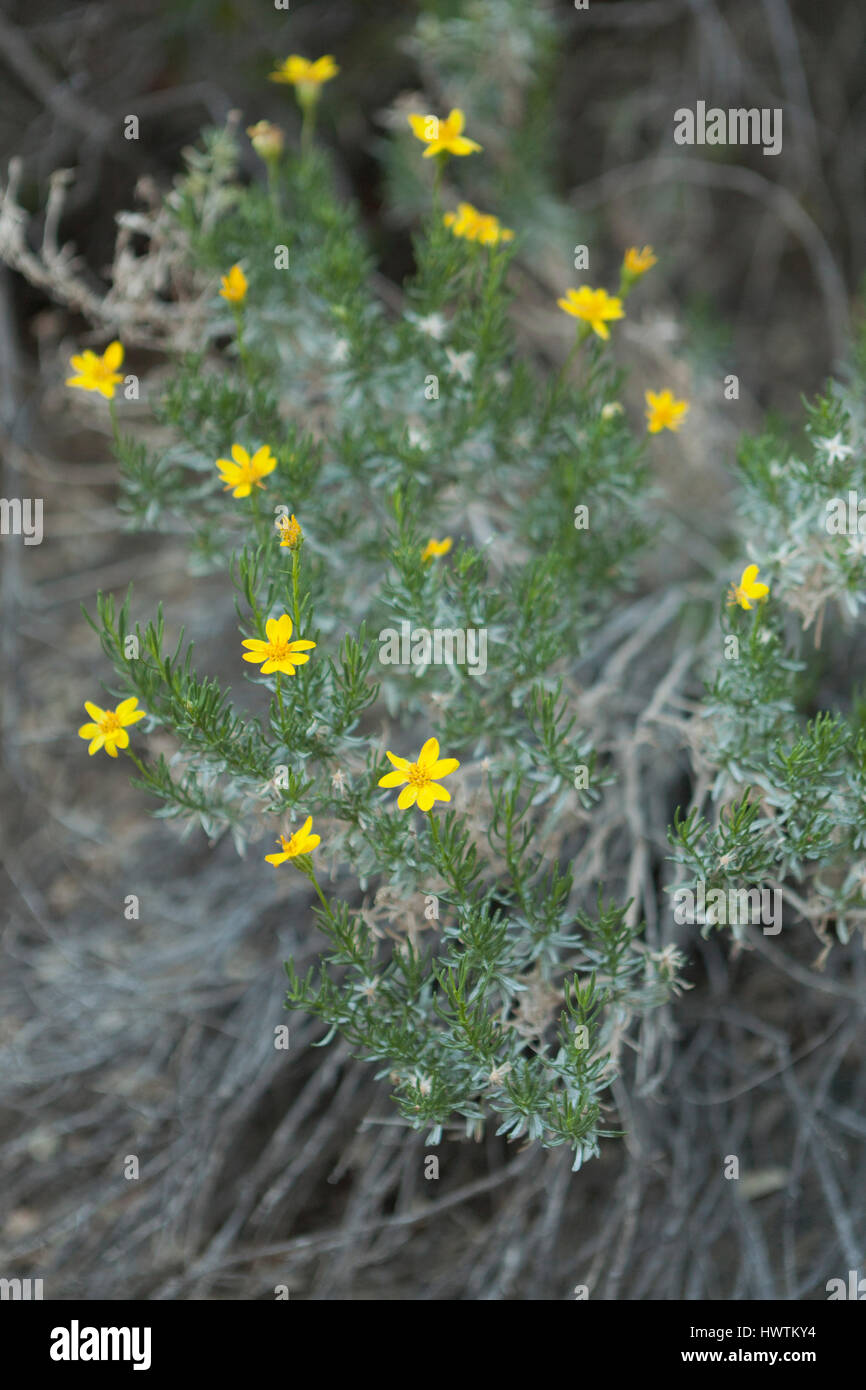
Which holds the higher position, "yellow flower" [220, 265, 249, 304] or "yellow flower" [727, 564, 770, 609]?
"yellow flower" [220, 265, 249, 304]

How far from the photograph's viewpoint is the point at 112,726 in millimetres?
1571

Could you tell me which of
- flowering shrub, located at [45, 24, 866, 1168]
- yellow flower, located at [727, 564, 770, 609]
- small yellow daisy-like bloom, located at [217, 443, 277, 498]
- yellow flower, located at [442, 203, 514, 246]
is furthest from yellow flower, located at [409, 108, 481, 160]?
yellow flower, located at [727, 564, 770, 609]

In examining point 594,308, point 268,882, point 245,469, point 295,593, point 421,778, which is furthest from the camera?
point 268,882

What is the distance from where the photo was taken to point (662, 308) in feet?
11.7

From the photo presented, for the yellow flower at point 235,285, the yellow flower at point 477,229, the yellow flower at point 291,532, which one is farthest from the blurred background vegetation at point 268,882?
the yellow flower at point 291,532

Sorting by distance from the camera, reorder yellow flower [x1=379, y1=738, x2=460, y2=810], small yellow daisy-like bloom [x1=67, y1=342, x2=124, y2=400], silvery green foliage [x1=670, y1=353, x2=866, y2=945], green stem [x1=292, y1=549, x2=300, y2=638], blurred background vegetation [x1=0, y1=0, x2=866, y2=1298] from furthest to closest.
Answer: blurred background vegetation [x1=0, y1=0, x2=866, y2=1298] < small yellow daisy-like bloom [x1=67, y1=342, x2=124, y2=400] < silvery green foliage [x1=670, y1=353, x2=866, y2=945] < yellow flower [x1=379, y1=738, x2=460, y2=810] < green stem [x1=292, y1=549, x2=300, y2=638]

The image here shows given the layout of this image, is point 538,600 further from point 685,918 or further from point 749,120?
point 749,120

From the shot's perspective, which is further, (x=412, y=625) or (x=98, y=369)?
(x=98, y=369)

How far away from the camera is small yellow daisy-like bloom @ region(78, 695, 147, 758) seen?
59.9 inches

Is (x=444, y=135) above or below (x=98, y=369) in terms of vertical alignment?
above

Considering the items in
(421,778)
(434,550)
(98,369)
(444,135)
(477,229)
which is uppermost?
(444,135)

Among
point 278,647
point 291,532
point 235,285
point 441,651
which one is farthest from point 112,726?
point 235,285

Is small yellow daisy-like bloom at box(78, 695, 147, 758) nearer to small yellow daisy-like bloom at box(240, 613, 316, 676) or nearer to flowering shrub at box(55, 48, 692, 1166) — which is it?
flowering shrub at box(55, 48, 692, 1166)

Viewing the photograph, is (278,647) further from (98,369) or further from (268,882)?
(268,882)
